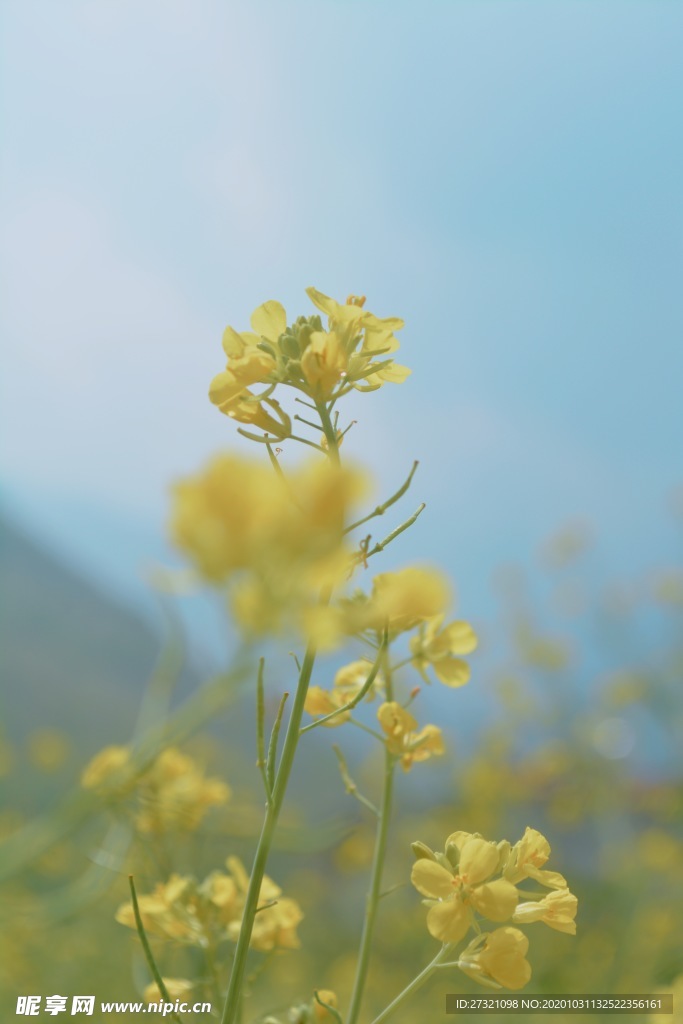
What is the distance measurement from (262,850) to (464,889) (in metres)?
0.14

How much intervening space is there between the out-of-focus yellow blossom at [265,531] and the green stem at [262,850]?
0.13 metres

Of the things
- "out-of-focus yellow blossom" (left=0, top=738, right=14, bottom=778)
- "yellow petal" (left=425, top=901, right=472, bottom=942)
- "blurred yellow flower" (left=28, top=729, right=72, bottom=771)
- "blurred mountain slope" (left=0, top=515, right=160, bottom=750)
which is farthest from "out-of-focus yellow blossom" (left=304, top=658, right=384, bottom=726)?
"blurred mountain slope" (left=0, top=515, right=160, bottom=750)

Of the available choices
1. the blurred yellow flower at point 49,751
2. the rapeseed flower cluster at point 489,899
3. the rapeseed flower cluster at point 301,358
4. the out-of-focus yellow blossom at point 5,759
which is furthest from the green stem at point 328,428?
the blurred yellow flower at point 49,751

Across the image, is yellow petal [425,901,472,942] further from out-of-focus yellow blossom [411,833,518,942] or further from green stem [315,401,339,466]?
green stem [315,401,339,466]

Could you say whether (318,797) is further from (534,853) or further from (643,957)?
(534,853)

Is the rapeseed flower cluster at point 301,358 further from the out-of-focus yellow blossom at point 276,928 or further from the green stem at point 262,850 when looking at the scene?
the out-of-focus yellow blossom at point 276,928

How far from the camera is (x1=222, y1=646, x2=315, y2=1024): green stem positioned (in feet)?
1.30

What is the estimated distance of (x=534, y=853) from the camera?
1.63 feet

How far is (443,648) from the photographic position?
1.98ft

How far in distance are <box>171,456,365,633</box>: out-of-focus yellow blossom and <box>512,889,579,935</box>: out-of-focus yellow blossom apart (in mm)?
308

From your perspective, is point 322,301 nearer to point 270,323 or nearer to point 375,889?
point 270,323

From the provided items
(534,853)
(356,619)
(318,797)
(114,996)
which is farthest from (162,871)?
(318,797)

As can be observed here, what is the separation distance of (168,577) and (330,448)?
19cm

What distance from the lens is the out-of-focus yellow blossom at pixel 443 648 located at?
0.60m
